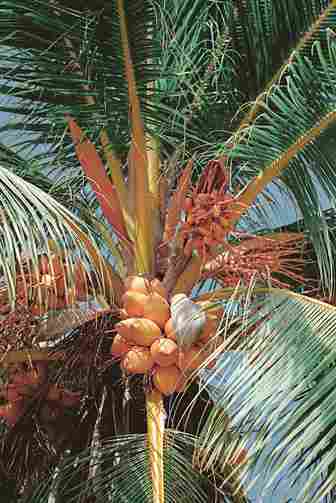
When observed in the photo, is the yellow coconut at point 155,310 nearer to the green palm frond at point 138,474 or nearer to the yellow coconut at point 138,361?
the yellow coconut at point 138,361

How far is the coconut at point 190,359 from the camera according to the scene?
4.04 m

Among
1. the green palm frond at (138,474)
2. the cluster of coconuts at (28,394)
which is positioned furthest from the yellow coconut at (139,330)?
the cluster of coconuts at (28,394)

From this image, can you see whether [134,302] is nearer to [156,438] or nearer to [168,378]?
[168,378]

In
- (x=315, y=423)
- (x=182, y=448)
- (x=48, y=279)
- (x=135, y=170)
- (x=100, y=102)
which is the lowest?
(x=182, y=448)

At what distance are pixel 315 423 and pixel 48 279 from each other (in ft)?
4.43

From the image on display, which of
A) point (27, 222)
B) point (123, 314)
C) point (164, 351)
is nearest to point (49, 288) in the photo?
point (123, 314)

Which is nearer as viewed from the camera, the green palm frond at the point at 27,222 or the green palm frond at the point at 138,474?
the green palm frond at the point at 27,222

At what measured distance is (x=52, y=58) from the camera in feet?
14.8

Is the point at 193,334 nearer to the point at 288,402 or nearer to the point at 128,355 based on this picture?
the point at 128,355

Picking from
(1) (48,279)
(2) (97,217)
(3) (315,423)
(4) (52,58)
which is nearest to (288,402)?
(3) (315,423)

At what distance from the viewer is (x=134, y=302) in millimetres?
4098

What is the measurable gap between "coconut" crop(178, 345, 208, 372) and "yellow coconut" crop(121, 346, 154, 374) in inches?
4.6

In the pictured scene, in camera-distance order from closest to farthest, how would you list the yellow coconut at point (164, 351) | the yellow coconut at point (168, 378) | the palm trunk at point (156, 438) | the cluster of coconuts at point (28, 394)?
the palm trunk at point (156, 438) < the yellow coconut at point (164, 351) < the yellow coconut at point (168, 378) < the cluster of coconuts at point (28, 394)

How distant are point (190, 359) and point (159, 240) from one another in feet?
1.89
